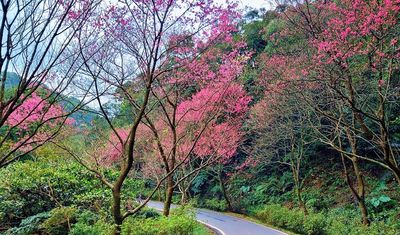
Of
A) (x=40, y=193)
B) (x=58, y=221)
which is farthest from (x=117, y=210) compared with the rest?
(x=40, y=193)

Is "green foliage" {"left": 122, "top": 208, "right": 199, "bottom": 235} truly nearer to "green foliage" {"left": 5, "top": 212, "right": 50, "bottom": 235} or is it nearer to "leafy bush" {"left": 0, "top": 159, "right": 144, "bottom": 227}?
"leafy bush" {"left": 0, "top": 159, "right": 144, "bottom": 227}

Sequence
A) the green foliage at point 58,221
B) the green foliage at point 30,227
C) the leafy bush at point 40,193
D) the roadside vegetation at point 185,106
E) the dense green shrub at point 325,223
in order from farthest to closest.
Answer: the dense green shrub at point 325,223 → the leafy bush at point 40,193 → the green foliage at point 30,227 → the green foliage at point 58,221 → the roadside vegetation at point 185,106

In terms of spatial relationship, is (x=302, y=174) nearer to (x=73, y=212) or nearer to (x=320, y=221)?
(x=320, y=221)

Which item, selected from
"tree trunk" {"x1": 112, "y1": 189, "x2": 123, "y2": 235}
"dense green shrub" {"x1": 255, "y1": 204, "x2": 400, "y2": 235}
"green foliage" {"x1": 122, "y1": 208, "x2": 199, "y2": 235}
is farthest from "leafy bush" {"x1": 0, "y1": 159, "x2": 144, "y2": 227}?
"dense green shrub" {"x1": 255, "y1": 204, "x2": 400, "y2": 235}

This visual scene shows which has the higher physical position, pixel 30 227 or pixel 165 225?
pixel 30 227

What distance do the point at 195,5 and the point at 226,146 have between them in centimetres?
1175

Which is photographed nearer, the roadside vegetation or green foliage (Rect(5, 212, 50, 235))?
the roadside vegetation

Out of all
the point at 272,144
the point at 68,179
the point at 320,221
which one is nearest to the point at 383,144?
the point at 320,221

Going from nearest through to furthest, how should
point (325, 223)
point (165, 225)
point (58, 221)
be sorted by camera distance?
1. point (165, 225)
2. point (58, 221)
3. point (325, 223)

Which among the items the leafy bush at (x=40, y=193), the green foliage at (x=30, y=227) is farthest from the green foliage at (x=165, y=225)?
the green foliage at (x=30, y=227)

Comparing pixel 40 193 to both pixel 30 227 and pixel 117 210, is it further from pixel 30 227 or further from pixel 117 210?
pixel 117 210

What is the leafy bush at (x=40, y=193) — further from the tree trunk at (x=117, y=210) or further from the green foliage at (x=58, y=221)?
the tree trunk at (x=117, y=210)

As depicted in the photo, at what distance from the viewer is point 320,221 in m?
13.8

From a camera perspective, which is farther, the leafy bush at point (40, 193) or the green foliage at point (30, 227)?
the leafy bush at point (40, 193)
